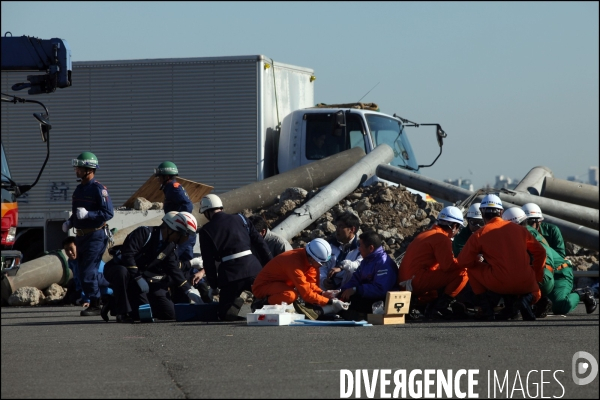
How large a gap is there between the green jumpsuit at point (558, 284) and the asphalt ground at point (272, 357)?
0.65 m

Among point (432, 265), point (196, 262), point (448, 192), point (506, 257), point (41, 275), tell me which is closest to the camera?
point (506, 257)

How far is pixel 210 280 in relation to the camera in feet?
39.8

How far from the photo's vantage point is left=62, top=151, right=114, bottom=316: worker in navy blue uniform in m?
12.9

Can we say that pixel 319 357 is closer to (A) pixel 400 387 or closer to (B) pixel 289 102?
(A) pixel 400 387

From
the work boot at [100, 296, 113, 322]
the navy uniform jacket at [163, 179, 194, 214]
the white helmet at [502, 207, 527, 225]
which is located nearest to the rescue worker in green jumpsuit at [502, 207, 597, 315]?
the white helmet at [502, 207, 527, 225]

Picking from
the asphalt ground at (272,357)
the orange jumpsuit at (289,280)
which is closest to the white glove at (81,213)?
the asphalt ground at (272,357)

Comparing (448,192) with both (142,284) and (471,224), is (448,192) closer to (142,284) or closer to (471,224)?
(471,224)

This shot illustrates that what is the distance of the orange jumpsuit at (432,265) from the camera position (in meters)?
12.0

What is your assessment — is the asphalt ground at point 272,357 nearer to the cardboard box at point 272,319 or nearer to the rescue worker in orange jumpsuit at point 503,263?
the cardboard box at point 272,319

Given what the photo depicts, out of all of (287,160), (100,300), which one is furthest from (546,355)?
(287,160)

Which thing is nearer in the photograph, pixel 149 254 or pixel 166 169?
pixel 149 254

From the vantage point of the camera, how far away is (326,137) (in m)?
20.8

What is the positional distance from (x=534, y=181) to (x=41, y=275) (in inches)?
390

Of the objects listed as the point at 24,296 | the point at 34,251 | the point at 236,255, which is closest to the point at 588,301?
the point at 236,255
